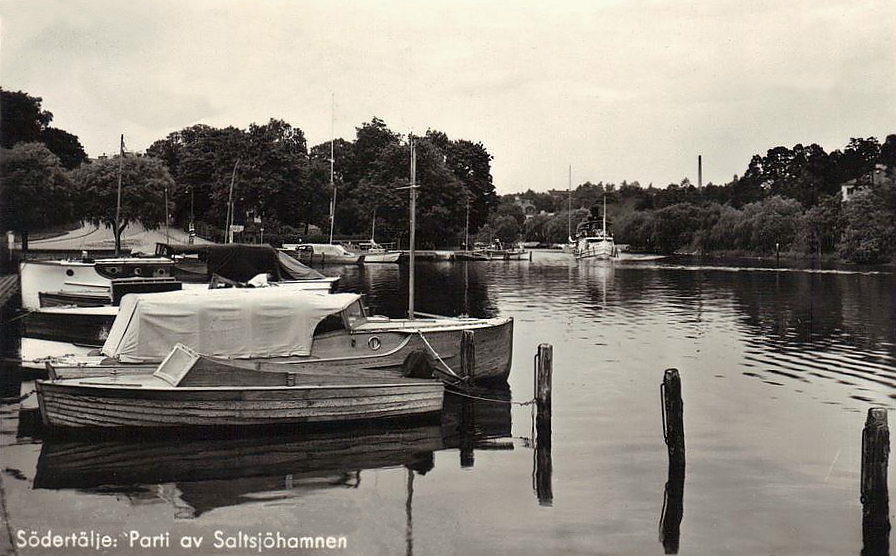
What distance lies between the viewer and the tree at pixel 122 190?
250 feet

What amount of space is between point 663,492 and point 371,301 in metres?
38.1

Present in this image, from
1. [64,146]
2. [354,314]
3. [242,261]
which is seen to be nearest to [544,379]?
[354,314]

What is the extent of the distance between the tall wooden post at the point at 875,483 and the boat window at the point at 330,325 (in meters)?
12.1

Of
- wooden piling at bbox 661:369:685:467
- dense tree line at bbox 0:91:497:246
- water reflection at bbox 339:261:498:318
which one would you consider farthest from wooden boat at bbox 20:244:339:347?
dense tree line at bbox 0:91:497:246

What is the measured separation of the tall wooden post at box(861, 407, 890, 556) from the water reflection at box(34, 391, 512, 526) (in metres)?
7.28

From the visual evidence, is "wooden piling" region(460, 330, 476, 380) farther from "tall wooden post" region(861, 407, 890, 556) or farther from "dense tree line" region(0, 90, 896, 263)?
"dense tree line" region(0, 90, 896, 263)

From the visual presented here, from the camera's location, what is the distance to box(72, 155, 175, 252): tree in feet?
250

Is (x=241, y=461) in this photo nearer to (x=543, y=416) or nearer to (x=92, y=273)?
(x=543, y=416)

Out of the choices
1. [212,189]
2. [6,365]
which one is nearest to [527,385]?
[6,365]

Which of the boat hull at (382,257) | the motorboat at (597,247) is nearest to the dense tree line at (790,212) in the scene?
the motorboat at (597,247)

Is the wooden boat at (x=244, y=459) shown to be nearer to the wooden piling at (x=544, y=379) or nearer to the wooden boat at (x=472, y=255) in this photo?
the wooden piling at (x=544, y=379)

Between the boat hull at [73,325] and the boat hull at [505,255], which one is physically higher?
the boat hull at [505,255]

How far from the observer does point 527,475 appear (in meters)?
16.4

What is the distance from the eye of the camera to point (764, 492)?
610 inches
